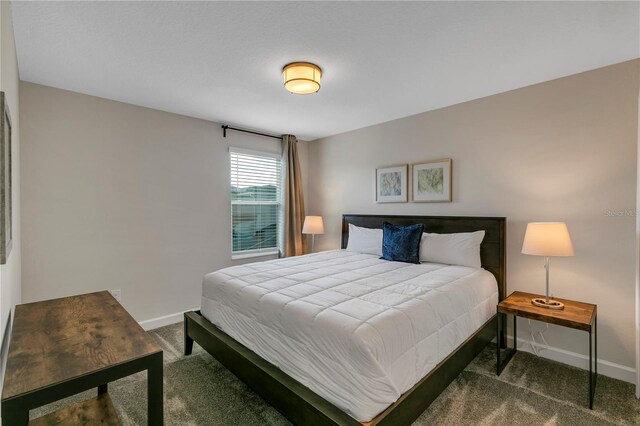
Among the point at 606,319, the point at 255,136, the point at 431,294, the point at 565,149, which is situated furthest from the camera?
the point at 255,136

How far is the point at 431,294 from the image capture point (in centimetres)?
208

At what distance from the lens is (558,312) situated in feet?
7.38

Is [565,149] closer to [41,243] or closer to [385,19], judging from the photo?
[385,19]

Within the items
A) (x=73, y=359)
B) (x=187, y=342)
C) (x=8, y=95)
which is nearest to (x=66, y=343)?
(x=73, y=359)

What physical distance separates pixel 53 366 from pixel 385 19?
2.33 metres

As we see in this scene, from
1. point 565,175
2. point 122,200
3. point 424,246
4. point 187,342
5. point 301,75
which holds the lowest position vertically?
point 187,342

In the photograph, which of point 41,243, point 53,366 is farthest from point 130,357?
point 41,243

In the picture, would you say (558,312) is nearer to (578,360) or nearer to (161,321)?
(578,360)

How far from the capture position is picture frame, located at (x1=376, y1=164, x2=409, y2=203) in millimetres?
3766

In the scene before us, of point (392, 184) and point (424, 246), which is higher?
point (392, 184)

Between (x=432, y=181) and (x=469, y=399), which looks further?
(x=432, y=181)

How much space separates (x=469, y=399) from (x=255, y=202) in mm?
3407

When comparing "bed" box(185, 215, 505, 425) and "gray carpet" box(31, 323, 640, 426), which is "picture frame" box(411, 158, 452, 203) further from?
"gray carpet" box(31, 323, 640, 426)

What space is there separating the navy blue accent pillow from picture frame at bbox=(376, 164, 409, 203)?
1.86 ft
